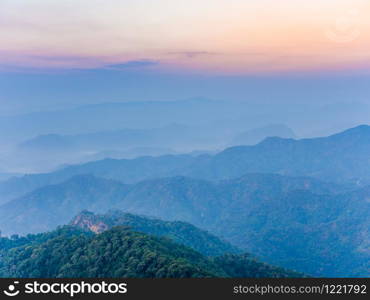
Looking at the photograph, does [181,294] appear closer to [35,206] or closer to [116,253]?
[116,253]

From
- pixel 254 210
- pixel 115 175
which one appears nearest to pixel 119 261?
pixel 254 210

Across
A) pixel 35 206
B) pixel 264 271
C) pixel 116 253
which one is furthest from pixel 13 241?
pixel 35 206

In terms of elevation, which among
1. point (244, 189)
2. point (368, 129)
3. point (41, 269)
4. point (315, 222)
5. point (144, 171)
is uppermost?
point (368, 129)

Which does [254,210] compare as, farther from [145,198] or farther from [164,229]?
[145,198]

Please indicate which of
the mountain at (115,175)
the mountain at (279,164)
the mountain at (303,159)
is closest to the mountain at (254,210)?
the mountain at (303,159)

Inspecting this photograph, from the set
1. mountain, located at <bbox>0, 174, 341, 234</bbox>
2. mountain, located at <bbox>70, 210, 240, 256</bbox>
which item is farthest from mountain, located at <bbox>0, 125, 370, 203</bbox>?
mountain, located at <bbox>70, 210, 240, 256</bbox>
